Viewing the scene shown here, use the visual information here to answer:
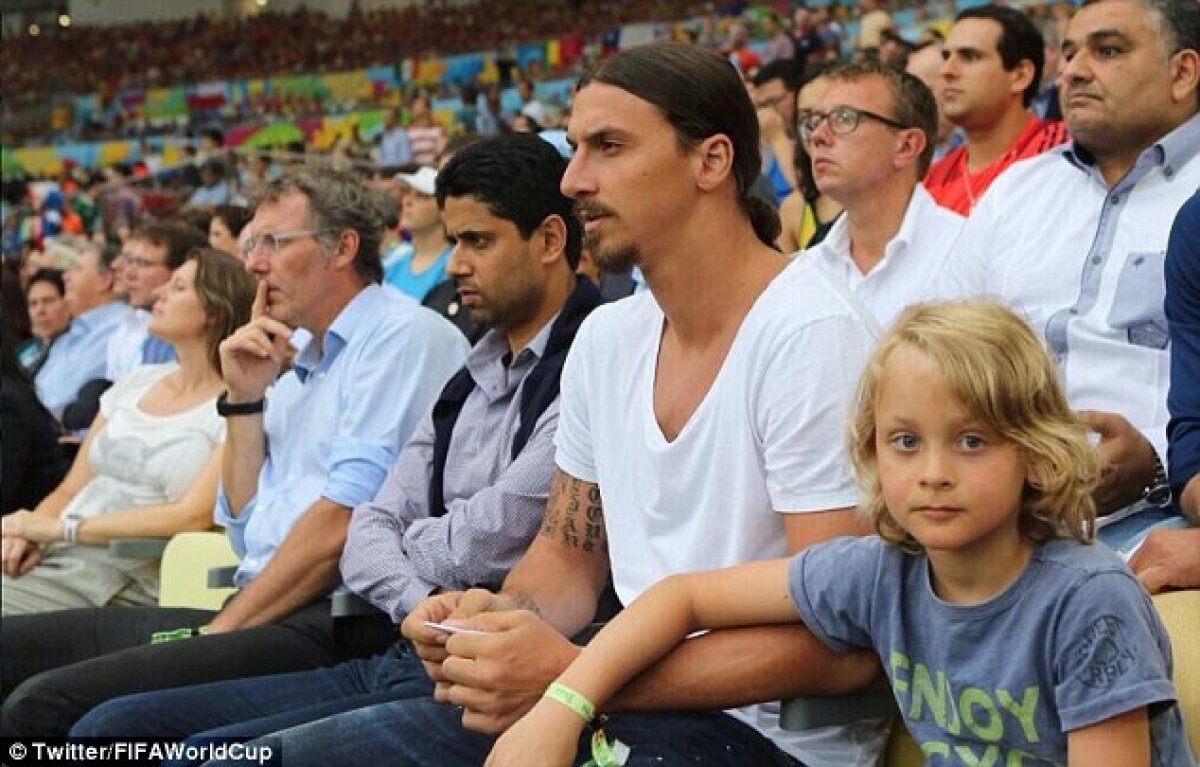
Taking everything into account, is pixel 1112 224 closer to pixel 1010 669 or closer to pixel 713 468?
pixel 713 468

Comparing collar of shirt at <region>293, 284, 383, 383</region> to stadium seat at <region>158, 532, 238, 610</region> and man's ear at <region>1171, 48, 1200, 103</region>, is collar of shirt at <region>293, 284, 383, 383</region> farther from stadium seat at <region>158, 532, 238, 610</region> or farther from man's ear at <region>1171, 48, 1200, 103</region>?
man's ear at <region>1171, 48, 1200, 103</region>

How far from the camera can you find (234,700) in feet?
11.1

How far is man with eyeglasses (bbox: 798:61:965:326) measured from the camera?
167 inches

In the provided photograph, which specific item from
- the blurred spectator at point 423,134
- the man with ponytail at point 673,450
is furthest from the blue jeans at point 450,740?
the blurred spectator at point 423,134

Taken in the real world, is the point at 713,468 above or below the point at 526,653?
above

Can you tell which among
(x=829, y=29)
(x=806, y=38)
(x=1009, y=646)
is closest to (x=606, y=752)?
(x=1009, y=646)

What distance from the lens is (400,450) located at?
388cm

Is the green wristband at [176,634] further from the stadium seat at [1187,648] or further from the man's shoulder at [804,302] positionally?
the stadium seat at [1187,648]

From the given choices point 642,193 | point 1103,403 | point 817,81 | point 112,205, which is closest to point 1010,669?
point 642,193

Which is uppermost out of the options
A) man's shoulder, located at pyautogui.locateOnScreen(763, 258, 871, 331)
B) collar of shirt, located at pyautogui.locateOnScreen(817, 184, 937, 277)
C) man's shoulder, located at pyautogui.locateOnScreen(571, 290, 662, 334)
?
man's shoulder, located at pyautogui.locateOnScreen(763, 258, 871, 331)

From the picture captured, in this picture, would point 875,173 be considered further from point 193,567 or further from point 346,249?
point 193,567

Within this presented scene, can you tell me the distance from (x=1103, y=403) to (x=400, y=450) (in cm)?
153

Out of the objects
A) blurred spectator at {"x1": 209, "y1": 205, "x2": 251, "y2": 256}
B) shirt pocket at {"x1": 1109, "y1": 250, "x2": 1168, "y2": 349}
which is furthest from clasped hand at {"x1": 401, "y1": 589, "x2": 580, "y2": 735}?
blurred spectator at {"x1": 209, "y1": 205, "x2": 251, "y2": 256}

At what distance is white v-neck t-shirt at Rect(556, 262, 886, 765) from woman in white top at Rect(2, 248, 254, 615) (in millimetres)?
2361
